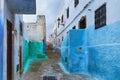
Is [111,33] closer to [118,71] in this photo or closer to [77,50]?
[118,71]

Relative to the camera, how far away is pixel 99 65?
9.10 metres

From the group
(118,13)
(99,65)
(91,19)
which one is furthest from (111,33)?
(91,19)

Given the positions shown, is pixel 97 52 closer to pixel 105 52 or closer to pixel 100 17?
pixel 105 52

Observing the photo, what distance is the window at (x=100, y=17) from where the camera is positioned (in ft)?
28.4

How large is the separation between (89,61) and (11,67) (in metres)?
4.97

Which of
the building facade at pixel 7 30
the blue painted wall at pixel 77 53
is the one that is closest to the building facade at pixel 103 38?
the blue painted wall at pixel 77 53

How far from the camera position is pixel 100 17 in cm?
918

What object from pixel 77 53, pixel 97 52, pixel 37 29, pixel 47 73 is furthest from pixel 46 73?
pixel 37 29

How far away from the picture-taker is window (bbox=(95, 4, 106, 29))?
28.4ft

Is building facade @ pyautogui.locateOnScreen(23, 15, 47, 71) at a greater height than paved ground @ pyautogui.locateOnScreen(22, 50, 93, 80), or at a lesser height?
greater

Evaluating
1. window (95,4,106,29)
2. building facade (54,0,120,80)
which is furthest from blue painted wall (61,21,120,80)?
window (95,4,106,29)

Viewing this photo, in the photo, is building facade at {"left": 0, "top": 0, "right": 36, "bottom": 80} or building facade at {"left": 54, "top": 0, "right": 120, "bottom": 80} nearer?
building facade at {"left": 0, "top": 0, "right": 36, "bottom": 80}

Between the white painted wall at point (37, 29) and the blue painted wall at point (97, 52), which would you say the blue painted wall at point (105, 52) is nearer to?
the blue painted wall at point (97, 52)

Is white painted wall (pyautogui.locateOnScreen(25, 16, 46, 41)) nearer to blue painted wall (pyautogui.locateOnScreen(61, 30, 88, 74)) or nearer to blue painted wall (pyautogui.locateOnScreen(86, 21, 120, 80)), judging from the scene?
blue painted wall (pyautogui.locateOnScreen(61, 30, 88, 74))
